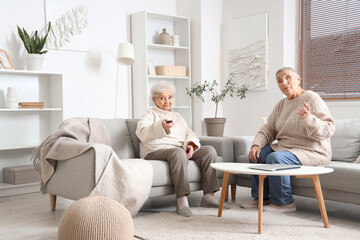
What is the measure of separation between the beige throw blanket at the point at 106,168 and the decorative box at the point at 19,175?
0.94m

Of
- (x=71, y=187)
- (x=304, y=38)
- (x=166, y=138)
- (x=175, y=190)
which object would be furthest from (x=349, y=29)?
(x=71, y=187)

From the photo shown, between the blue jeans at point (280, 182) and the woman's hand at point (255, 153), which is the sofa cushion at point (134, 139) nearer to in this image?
the woman's hand at point (255, 153)

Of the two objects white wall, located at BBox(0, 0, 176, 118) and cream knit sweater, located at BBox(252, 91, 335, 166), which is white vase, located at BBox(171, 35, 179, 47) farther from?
cream knit sweater, located at BBox(252, 91, 335, 166)

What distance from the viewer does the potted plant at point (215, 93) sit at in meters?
5.32

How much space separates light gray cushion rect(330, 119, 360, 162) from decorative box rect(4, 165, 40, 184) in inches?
106

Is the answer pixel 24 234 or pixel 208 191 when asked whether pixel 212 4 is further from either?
pixel 24 234

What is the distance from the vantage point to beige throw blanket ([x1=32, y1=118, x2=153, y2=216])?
2.82m

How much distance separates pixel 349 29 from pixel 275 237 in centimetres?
285

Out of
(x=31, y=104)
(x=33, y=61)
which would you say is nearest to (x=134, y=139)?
(x=31, y=104)

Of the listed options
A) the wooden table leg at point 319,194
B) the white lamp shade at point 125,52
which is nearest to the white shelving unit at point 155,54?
the white lamp shade at point 125,52

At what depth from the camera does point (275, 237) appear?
8.39ft

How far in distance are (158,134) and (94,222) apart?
121cm

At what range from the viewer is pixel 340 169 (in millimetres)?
2920

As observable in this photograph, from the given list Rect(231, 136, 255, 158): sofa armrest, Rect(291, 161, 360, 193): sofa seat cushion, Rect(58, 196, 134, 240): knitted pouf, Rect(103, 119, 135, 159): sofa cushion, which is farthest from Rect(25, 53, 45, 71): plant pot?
Rect(291, 161, 360, 193): sofa seat cushion
